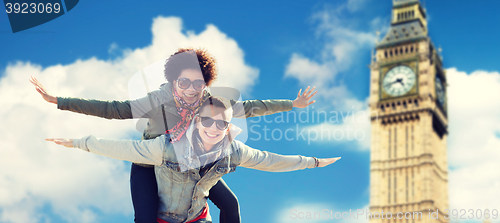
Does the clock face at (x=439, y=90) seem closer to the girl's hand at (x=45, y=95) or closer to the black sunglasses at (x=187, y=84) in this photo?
the black sunglasses at (x=187, y=84)

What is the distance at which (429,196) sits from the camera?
39.8 m

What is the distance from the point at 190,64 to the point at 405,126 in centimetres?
3935

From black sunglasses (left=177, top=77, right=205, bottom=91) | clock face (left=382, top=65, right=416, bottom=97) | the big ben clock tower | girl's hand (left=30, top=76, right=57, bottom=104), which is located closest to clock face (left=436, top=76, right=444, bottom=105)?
the big ben clock tower

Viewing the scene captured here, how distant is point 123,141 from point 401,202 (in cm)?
3840

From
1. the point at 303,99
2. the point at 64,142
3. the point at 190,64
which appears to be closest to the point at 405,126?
the point at 303,99

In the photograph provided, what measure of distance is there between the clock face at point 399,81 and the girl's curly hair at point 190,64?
38.5m

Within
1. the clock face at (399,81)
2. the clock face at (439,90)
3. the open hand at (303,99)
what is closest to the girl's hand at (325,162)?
the open hand at (303,99)

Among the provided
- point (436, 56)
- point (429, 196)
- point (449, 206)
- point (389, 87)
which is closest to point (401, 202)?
point (429, 196)

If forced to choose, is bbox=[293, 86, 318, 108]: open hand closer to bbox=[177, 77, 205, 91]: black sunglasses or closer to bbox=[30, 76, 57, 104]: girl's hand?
bbox=[177, 77, 205, 91]: black sunglasses

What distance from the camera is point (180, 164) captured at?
455 cm

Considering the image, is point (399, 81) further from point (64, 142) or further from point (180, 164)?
point (64, 142)

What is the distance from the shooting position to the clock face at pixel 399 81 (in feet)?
137

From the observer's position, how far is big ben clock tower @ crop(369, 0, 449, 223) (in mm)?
40656

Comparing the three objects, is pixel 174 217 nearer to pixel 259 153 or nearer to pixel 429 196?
pixel 259 153
